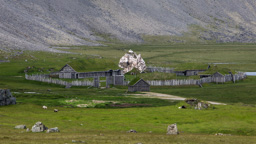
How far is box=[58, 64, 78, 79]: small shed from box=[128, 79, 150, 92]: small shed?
22.3 m

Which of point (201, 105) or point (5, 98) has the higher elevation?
point (5, 98)

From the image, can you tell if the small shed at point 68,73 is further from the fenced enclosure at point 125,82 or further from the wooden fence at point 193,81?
the wooden fence at point 193,81

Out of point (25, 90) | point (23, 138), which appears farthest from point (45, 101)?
point (23, 138)

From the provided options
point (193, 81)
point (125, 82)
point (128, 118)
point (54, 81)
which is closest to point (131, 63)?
point (125, 82)

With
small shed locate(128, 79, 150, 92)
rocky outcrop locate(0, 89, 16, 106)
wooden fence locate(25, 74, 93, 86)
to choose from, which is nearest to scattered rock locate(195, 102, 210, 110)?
rocky outcrop locate(0, 89, 16, 106)

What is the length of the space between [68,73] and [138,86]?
24783 millimetres

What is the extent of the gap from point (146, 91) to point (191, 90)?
10.4 m

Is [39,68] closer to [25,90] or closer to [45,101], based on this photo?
[25,90]

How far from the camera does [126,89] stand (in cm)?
10444

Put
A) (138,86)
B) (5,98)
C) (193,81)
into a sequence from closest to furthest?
(5,98)
(138,86)
(193,81)

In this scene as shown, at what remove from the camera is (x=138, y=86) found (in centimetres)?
9875

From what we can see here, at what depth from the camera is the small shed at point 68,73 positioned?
379 feet

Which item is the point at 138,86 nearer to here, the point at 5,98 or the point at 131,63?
the point at 131,63

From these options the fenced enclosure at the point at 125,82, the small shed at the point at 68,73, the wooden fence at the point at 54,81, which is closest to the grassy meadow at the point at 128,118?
the wooden fence at the point at 54,81
